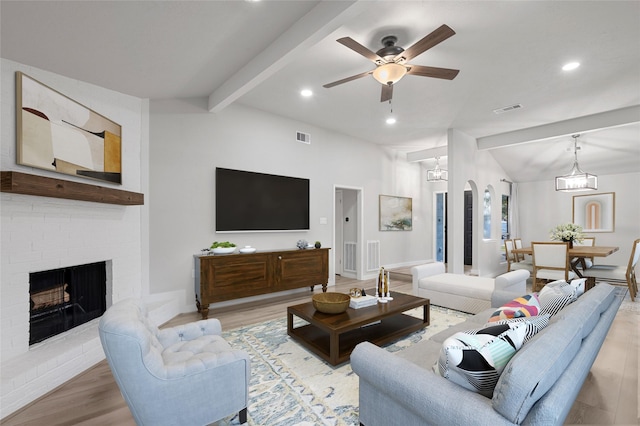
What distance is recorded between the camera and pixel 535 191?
774 cm

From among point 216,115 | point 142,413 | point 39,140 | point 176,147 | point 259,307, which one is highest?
point 216,115

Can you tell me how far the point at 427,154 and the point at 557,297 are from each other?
5.55 m

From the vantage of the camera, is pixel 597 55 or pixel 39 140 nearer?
pixel 39 140

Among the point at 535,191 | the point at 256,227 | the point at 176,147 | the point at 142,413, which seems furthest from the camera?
the point at 535,191

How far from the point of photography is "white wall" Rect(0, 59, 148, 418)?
84.7 inches

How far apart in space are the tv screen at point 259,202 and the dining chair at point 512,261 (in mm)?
4376

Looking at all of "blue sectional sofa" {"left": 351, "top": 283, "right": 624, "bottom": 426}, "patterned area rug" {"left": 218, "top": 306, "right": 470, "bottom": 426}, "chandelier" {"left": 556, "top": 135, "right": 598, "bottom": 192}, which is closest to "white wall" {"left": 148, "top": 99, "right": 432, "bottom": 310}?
"patterned area rug" {"left": 218, "top": 306, "right": 470, "bottom": 426}

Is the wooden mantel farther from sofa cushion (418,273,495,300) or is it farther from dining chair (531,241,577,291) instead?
dining chair (531,241,577,291)

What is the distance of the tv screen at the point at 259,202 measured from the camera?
4297 mm

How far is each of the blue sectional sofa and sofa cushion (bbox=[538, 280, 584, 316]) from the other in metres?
0.13

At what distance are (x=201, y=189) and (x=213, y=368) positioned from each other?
2.92m

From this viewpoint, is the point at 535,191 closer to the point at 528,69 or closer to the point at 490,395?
the point at 528,69

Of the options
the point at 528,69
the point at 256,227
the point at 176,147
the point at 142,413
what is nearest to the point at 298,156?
the point at 256,227

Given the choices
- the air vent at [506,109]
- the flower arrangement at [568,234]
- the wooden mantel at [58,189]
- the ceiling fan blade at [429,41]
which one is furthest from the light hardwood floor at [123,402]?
the air vent at [506,109]
